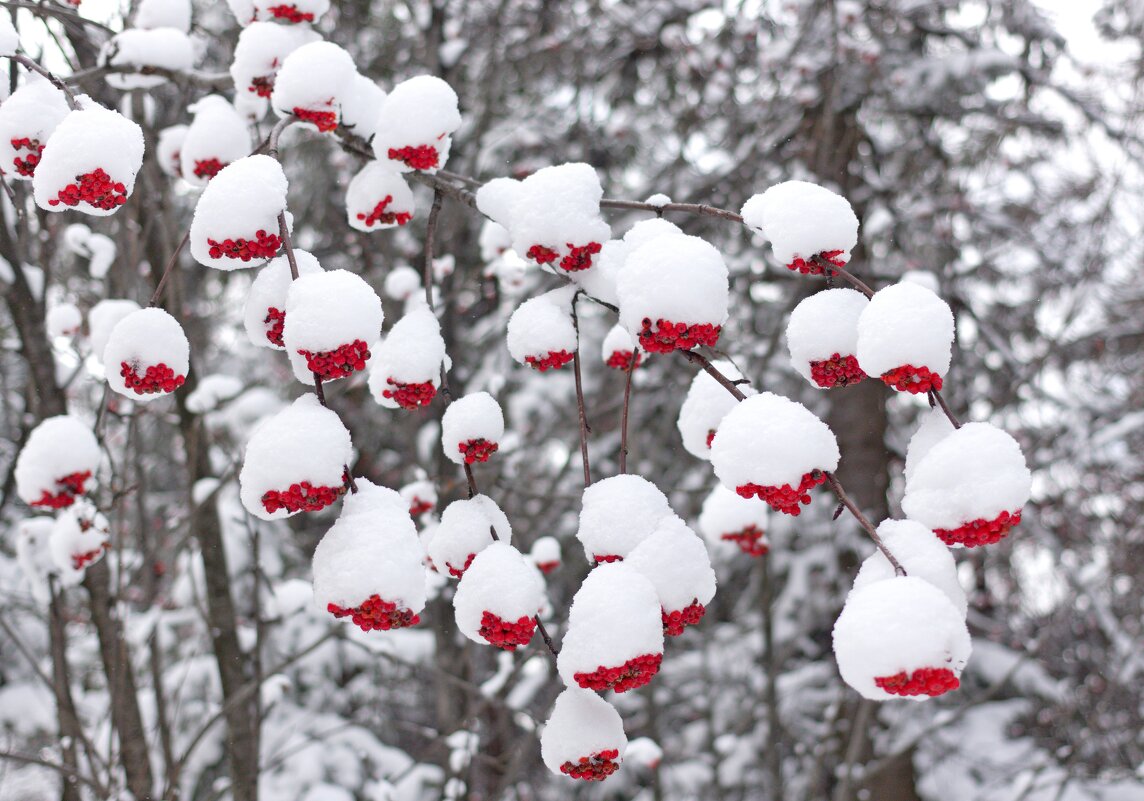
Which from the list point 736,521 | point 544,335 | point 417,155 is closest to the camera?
point 544,335

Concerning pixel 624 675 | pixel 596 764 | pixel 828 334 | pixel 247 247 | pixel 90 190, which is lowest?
pixel 596 764

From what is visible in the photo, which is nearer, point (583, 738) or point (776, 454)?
point (776, 454)

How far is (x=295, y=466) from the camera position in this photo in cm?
121

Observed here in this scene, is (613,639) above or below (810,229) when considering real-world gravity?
below

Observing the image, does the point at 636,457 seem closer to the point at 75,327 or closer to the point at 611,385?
the point at 611,385

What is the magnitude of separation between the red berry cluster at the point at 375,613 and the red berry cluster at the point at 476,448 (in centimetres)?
34

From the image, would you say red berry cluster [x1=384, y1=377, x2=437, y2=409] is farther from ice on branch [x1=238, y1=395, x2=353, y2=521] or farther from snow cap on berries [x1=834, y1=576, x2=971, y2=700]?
snow cap on berries [x1=834, y1=576, x2=971, y2=700]

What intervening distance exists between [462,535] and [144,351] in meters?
0.60

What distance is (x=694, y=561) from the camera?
4.46ft

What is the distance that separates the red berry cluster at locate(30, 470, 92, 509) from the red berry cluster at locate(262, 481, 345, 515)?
3.84ft

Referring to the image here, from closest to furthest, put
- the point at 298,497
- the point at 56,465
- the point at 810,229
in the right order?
1. the point at 298,497
2. the point at 810,229
3. the point at 56,465

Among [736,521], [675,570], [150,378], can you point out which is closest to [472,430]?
[675,570]

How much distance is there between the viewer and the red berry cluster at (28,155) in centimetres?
156

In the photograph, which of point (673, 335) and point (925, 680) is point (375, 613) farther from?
point (925, 680)
